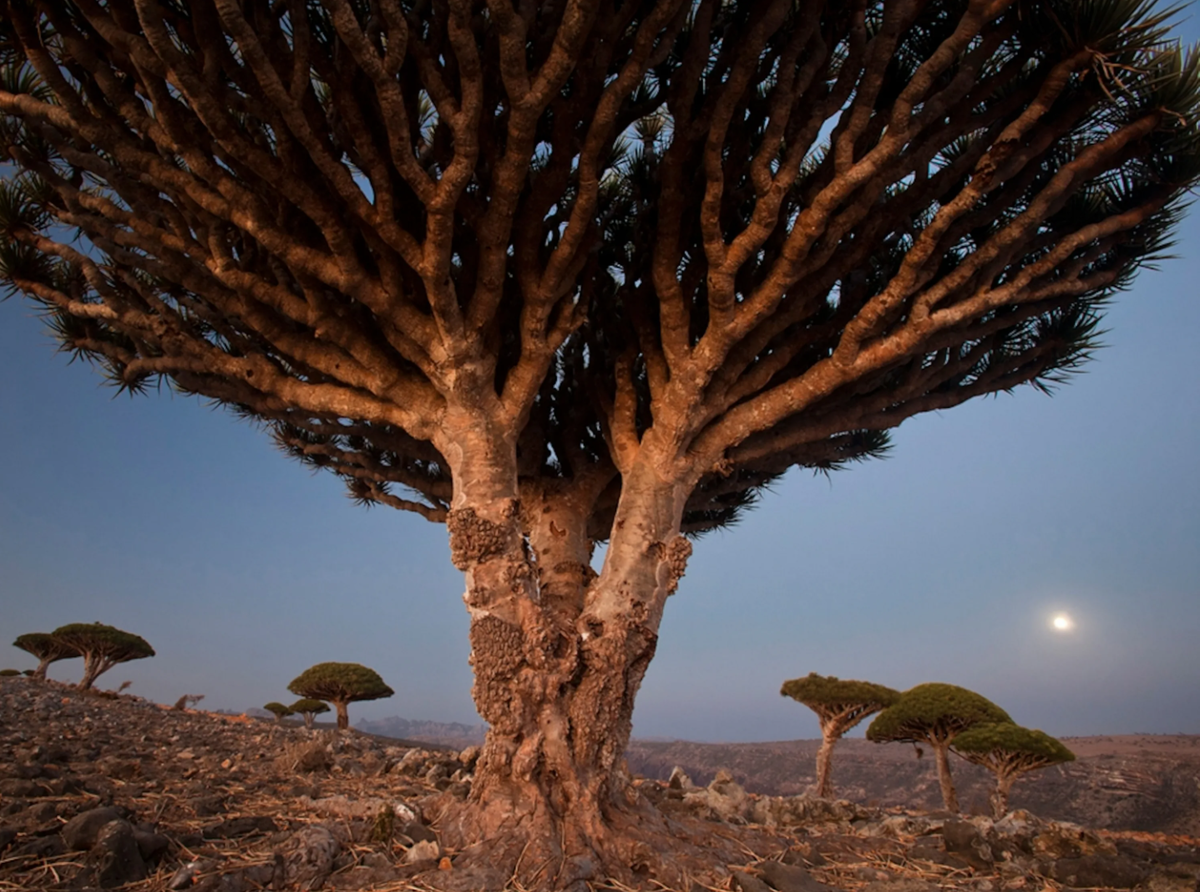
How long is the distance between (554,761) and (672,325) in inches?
123

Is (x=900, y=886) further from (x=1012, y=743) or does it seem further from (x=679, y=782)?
(x=1012, y=743)

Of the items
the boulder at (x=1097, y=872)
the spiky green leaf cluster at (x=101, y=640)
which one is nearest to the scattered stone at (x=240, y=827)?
the boulder at (x=1097, y=872)

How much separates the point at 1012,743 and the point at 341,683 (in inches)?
602

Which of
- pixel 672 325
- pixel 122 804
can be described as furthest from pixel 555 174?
pixel 122 804

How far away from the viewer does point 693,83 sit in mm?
4578

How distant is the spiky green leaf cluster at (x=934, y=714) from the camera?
502 inches

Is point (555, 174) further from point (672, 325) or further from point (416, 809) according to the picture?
point (416, 809)

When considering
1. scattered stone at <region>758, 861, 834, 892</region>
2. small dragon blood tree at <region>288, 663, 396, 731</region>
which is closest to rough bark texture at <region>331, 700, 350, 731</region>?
small dragon blood tree at <region>288, 663, 396, 731</region>

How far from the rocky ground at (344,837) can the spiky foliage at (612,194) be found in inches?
111

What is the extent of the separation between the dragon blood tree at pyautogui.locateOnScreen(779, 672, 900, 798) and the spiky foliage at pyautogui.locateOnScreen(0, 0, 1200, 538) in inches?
402

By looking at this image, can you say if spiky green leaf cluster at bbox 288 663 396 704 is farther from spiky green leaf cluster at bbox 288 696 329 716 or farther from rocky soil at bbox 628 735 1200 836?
rocky soil at bbox 628 735 1200 836

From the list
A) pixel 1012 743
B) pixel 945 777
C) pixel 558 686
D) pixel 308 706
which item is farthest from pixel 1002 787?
pixel 308 706

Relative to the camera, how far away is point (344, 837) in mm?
3859

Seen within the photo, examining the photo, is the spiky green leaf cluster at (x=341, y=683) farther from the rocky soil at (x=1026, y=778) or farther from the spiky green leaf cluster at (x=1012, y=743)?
the spiky green leaf cluster at (x=1012, y=743)
